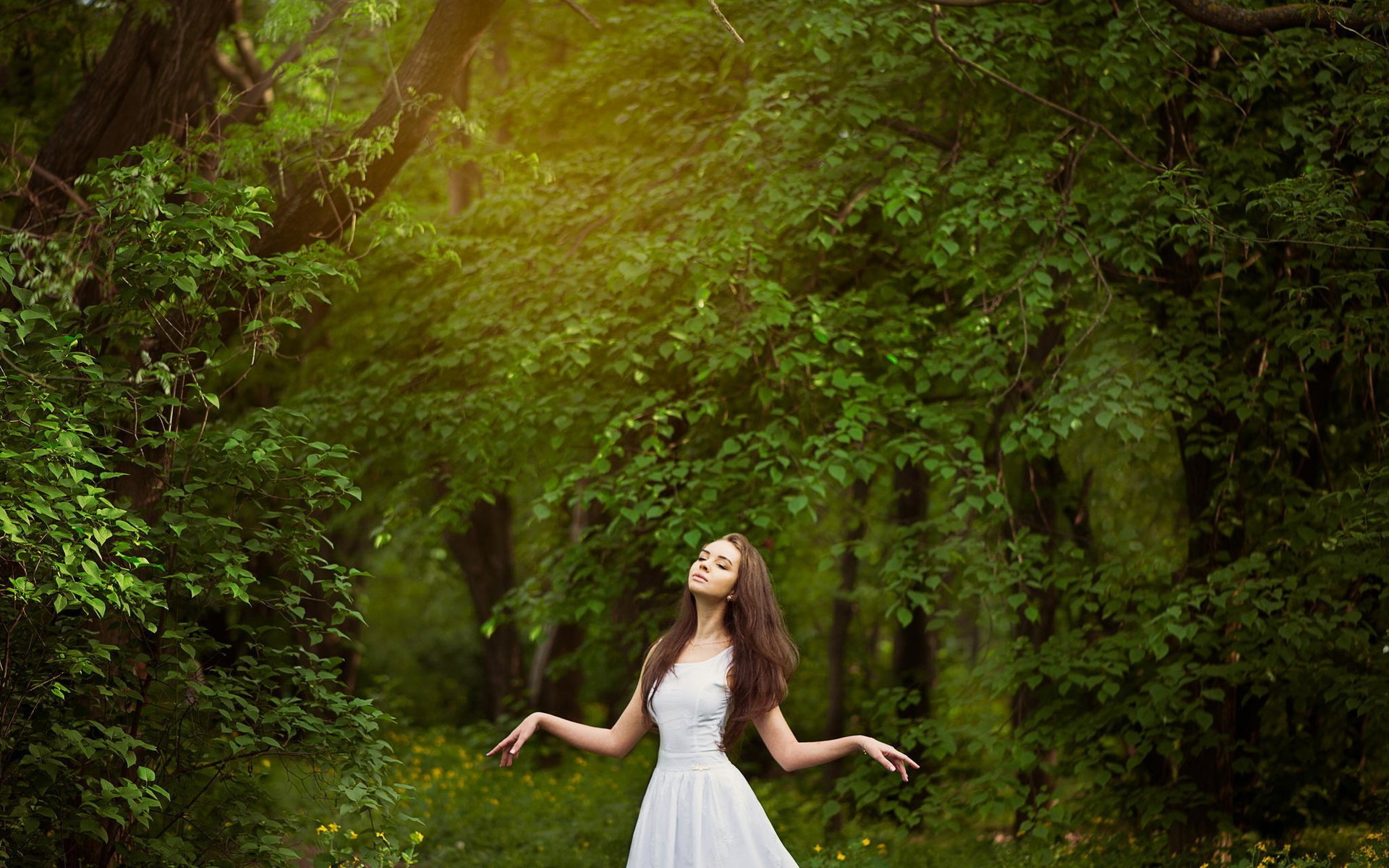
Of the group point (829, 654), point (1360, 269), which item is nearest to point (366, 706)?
point (1360, 269)

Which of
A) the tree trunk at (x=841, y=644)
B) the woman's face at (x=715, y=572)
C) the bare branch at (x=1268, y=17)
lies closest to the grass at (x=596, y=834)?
the tree trunk at (x=841, y=644)

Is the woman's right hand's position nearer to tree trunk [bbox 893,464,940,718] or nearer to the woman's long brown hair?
the woman's long brown hair

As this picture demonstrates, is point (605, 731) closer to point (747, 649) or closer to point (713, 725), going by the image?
point (713, 725)

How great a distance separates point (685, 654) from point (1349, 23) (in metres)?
5.32

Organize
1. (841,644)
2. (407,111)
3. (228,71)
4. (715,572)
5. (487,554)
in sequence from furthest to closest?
(487,554) < (841,644) < (228,71) < (407,111) < (715,572)

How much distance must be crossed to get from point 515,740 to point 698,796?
0.65 m

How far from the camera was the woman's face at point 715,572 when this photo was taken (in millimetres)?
4418

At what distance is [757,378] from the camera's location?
858cm

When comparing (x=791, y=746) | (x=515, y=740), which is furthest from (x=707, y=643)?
(x=515, y=740)

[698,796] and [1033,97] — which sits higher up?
[1033,97]

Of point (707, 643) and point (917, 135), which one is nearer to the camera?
point (707, 643)

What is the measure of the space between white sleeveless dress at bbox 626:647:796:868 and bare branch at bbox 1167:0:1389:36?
183 inches

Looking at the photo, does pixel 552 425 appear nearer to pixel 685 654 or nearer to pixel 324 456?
pixel 324 456

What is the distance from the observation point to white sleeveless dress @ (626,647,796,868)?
13.5 ft
